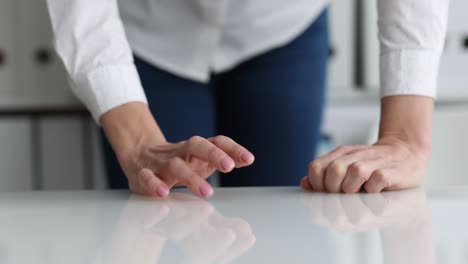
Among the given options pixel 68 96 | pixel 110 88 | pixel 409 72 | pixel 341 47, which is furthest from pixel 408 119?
pixel 68 96

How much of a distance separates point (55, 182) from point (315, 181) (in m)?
1.25

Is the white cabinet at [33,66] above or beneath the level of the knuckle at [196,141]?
beneath

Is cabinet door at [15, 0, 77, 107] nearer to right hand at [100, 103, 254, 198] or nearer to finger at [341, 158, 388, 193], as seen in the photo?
right hand at [100, 103, 254, 198]

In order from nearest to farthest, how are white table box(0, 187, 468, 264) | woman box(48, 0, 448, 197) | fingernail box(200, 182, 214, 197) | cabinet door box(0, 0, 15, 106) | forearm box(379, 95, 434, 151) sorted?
white table box(0, 187, 468, 264) < fingernail box(200, 182, 214, 197) < forearm box(379, 95, 434, 151) < woman box(48, 0, 448, 197) < cabinet door box(0, 0, 15, 106)

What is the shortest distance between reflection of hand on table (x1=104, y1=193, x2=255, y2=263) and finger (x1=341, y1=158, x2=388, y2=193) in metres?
0.15

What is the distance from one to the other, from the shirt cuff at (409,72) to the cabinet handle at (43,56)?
1.15 m

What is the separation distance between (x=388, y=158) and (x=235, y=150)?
0.18m

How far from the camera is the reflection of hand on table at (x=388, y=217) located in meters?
0.48

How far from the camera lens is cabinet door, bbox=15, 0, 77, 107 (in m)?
1.90

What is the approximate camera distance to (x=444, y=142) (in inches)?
63.6

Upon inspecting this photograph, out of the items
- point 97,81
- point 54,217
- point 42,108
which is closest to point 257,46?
point 97,81

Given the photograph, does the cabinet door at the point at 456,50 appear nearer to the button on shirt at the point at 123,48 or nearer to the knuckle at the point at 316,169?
the button on shirt at the point at 123,48

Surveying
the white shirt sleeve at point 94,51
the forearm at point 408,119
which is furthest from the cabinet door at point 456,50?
the white shirt sleeve at point 94,51

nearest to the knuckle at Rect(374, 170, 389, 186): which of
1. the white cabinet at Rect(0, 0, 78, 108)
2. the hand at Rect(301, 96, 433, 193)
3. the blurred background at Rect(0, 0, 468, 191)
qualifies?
the hand at Rect(301, 96, 433, 193)
